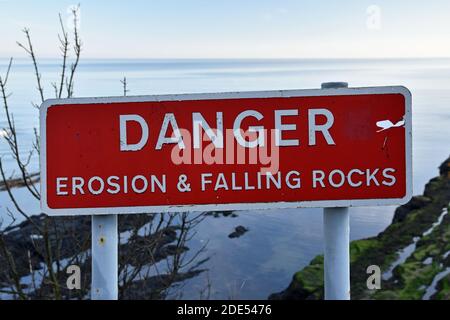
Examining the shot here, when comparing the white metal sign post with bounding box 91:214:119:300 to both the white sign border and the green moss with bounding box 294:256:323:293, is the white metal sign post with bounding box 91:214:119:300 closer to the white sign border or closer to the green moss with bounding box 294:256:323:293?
the white sign border

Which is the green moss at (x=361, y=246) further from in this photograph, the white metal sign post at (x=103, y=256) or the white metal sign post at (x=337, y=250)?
the white metal sign post at (x=103, y=256)

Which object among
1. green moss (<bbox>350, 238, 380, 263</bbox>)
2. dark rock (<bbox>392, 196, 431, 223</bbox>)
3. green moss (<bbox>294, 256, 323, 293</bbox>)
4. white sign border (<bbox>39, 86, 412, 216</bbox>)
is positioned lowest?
green moss (<bbox>294, 256, 323, 293</bbox>)

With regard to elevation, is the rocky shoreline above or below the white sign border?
below

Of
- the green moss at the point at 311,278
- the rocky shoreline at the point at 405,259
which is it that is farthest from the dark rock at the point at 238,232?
the green moss at the point at 311,278

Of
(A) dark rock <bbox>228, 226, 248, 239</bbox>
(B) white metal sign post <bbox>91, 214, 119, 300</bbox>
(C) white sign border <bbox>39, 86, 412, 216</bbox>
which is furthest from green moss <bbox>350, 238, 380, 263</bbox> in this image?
(B) white metal sign post <bbox>91, 214, 119, 300</bbox>

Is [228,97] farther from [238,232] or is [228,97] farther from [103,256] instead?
[238,232]

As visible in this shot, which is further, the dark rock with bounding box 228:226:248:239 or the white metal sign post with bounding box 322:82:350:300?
the dark rock with bounding box 228:226:248:239

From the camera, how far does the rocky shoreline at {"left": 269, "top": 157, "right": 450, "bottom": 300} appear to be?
1098 cm

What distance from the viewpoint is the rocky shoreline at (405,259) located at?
10977mm

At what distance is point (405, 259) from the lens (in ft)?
43.5

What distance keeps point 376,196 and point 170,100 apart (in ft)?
3.18

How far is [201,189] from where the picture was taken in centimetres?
230
